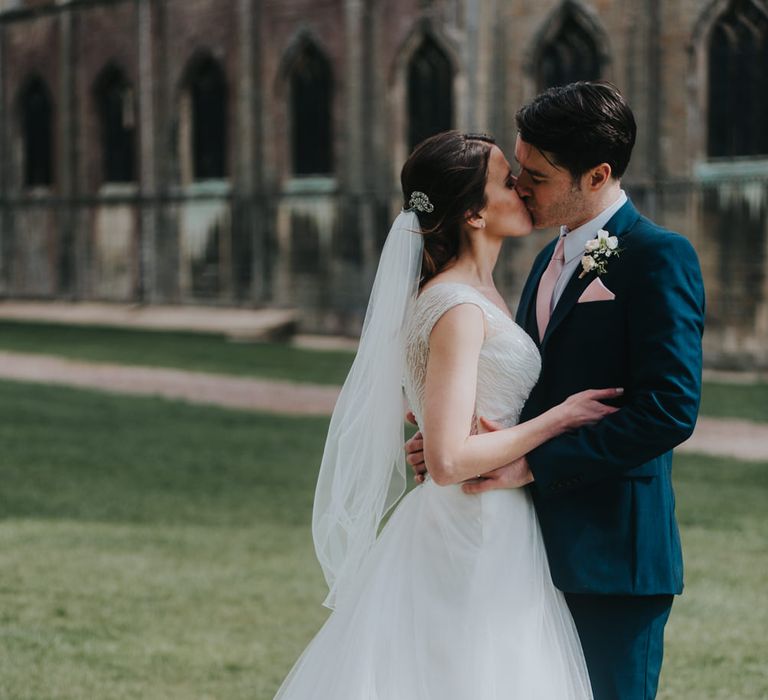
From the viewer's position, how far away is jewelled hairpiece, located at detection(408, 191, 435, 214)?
3.52m

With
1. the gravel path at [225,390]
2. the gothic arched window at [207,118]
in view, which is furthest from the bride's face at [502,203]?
the gothic arched window at [207,118]

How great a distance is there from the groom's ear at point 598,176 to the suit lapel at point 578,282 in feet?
0.32

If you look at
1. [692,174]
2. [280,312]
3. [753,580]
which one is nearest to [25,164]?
[280,312]

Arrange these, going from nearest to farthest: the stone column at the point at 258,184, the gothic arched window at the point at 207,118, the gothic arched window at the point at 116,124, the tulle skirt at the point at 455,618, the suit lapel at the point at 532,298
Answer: the tulle skirt at the point at 455,618, the suit lapel at the point at 532,298, the stone column at the point at 258,184, the gothic arched window at the point at 207,118, the gothic arched window at the point at 116,124

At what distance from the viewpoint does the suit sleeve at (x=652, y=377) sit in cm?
315

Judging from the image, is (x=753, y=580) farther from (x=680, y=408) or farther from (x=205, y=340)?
(x=205, y=340)

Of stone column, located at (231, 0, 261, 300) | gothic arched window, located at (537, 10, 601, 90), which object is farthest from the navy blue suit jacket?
stone column, located at (231, 0, 261, 300)

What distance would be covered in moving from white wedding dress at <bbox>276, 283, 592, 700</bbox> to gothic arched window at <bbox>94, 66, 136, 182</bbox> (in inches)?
1086

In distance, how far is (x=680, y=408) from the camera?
10.4ft

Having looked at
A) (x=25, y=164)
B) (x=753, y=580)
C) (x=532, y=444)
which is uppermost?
(x=25, y=164)

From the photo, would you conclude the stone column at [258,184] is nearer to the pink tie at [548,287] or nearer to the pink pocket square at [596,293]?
the pink tie at [548,287]

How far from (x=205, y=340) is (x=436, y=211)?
22.0 meters

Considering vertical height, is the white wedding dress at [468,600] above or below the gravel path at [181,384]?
above

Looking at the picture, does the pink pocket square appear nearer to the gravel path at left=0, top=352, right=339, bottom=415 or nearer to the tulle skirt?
the tulle skirt
